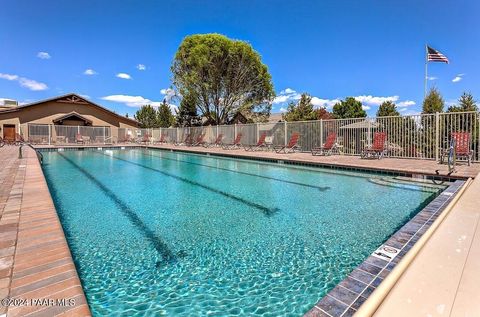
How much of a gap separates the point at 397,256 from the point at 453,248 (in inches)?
16.4

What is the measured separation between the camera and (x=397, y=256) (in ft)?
7.38

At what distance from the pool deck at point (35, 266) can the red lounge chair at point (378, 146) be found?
387 inches

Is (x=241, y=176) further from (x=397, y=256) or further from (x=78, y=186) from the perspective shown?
(x=397, y=256)

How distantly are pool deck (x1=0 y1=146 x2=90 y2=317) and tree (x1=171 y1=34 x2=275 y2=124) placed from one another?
19.8 metres

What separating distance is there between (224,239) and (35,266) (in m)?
2.01

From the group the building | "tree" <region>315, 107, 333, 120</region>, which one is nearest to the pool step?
"tree" <region>315, 107, 333, 120</region>

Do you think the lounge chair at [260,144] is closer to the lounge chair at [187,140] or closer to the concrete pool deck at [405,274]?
the lounge chair at [187,140]

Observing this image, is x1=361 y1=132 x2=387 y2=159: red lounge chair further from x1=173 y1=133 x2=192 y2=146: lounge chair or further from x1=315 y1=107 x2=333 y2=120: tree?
x1=315 y1=107 x2=333 y2=120: tree

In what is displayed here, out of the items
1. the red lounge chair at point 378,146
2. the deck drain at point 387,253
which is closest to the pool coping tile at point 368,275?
the deck drain at point 387,253

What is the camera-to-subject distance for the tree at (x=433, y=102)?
22.3 meters

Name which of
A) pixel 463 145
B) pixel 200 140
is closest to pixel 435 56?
pixel 463 145

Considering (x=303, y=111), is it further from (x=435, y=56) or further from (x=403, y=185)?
(x=403, y=185)

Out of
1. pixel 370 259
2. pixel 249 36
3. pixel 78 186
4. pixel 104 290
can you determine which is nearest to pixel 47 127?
pixel 249 36

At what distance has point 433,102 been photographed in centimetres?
2272
